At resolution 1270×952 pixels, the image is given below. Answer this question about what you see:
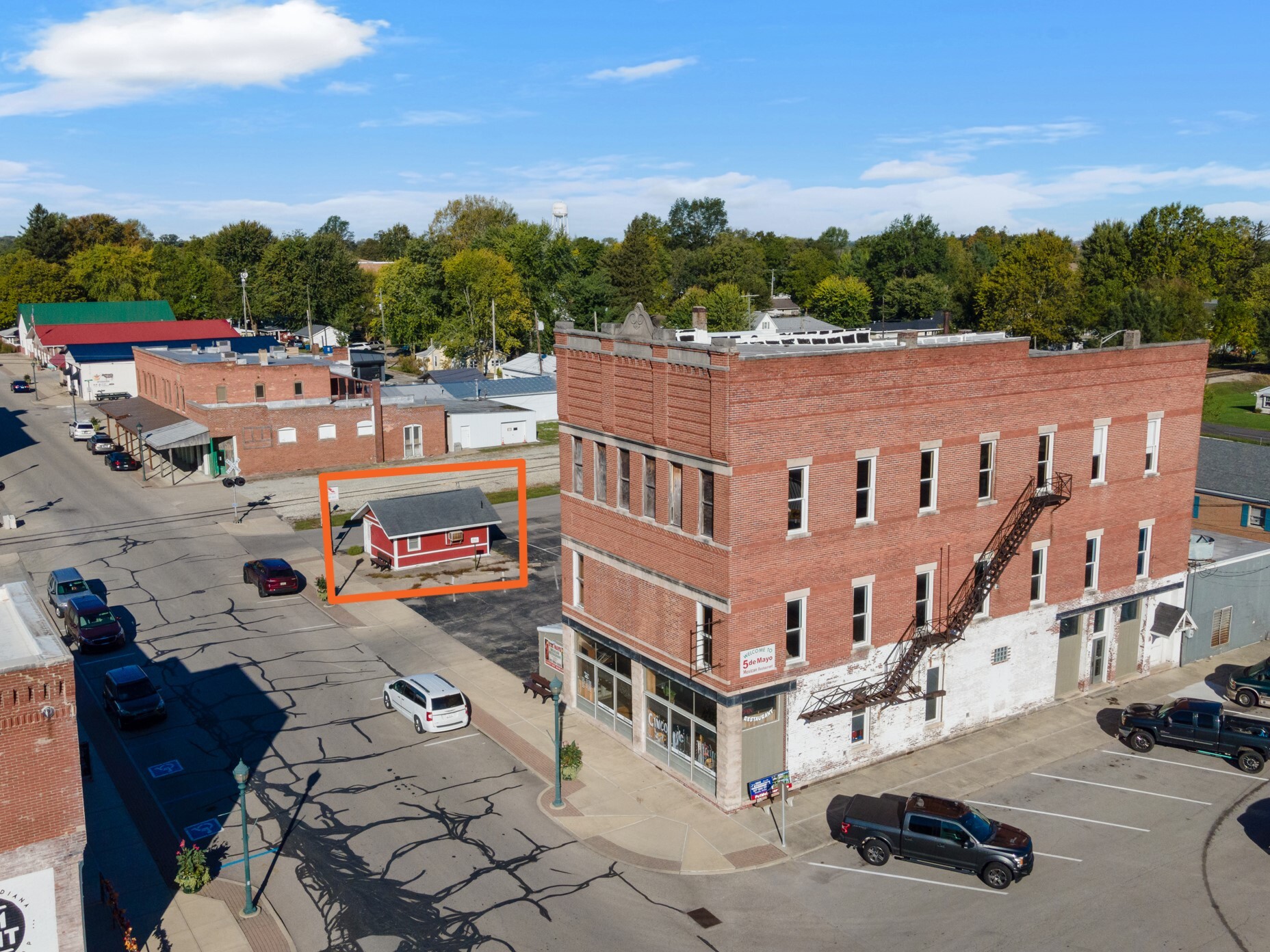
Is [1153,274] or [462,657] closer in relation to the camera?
[462,657]

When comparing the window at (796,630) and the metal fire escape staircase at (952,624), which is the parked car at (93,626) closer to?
the window at (796,630)

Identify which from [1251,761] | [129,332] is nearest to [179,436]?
[129,332]

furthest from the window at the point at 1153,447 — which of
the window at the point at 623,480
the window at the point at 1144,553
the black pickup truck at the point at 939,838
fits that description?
the window at the point at 623,480

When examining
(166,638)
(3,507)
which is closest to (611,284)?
(3,507)

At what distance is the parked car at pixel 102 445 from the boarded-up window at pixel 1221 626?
71298mm

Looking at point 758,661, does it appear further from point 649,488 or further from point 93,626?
point 93,626

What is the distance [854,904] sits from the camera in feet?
76.8

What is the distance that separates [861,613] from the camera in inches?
1161

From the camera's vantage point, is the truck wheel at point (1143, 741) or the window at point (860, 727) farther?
the truck wheel at point (1143, 741)

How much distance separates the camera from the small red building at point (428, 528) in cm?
4897

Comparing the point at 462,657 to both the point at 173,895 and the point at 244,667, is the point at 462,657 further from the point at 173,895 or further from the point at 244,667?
the point at 173,895

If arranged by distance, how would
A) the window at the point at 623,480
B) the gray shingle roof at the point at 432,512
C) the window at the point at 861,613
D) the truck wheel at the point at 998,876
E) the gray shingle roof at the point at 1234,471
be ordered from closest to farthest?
the truck wheel at the point at 998,876, the window at the point at 861,613, the window at the point at 623,480, the gray shingle roof at the point at 1234,471, the gray shingle roof at the point at 432,512

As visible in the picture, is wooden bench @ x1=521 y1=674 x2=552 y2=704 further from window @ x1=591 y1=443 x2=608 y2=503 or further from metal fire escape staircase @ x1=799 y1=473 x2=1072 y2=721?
metal fire escape staircase @ x1=799 y1=473 x2=1072 y2=721

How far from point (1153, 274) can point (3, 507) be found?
125642 mm
